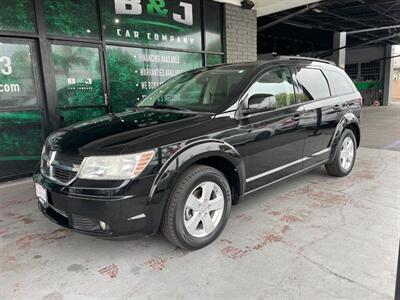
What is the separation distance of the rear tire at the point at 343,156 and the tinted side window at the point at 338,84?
57 cm

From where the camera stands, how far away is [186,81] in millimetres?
3801

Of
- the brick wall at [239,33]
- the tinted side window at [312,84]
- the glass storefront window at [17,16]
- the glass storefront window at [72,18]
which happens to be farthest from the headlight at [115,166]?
the brick wall at [239,33]

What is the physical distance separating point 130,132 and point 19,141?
11.0ft

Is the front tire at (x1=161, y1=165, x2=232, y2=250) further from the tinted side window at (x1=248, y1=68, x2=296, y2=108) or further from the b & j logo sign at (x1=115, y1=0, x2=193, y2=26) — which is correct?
the b & j logo sign at (x1=115, y1=0, x2=193, y2=26)

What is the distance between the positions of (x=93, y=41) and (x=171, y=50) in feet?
5.89

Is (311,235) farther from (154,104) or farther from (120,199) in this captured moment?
(154,104)

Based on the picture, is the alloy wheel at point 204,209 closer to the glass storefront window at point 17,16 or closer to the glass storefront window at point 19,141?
the glass storefront window at point 19,141

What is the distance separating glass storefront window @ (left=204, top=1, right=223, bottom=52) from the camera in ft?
24.2

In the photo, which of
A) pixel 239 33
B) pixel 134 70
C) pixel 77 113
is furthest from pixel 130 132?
pixel 239 33

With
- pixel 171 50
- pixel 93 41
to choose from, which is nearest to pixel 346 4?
pixel 171 50

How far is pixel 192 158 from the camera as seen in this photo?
8.46 ft

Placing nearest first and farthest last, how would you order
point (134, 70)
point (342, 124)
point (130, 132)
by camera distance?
1. point (130, 132)
2. point (342, 124)
3. point (134, 70)

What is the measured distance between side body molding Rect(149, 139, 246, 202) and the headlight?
0.17 meters

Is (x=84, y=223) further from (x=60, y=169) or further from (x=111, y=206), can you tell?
(x=60, y=169)
